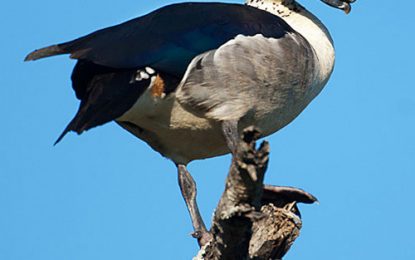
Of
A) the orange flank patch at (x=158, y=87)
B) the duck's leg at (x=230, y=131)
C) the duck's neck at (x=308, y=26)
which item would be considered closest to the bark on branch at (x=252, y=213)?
the duck's leg at (x=230, y=131)

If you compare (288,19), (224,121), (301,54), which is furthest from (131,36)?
(288,19)

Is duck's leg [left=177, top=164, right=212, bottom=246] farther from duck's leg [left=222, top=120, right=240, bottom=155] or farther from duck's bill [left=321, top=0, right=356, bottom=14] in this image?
duck's bill [left=321, top=0, right=356, bottom=14]

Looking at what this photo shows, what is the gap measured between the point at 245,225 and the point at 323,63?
2.56 meters

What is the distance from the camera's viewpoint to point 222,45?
6074 mm

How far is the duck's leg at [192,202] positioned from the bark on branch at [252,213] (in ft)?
2.30

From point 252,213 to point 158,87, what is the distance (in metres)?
1.71

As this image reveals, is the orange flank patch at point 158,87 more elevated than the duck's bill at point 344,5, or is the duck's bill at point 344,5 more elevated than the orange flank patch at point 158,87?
the duck's bill at point 344,5

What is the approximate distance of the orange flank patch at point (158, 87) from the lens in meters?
5.86

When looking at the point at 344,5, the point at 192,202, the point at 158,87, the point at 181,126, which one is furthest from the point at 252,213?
the point at 344,5

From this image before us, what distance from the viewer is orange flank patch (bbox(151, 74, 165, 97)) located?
5.86 m

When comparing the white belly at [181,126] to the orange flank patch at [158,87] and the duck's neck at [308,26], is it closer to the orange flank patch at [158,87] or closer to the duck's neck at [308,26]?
the orange flank patch at [158,87]

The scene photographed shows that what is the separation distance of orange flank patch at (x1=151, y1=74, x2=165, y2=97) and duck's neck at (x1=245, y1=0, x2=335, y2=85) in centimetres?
126

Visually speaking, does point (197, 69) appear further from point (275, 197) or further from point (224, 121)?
point (275, 197)

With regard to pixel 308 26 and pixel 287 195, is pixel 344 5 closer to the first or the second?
pixel 308 26
